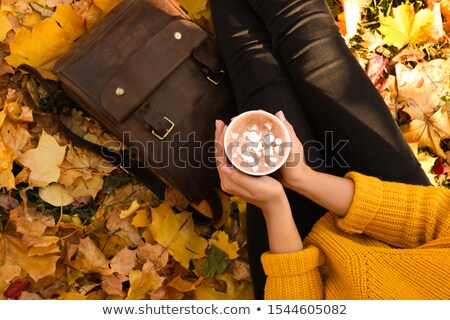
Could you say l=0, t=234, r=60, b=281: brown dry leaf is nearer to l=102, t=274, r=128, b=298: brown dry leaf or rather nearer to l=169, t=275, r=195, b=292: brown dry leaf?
l=102, t=274, r=128, b=298: brown dry leaf

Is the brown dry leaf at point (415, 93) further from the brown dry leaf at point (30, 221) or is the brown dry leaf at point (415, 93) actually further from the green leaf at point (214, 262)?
the brown dry leaf at point (30, 221)

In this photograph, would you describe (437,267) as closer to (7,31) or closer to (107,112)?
(107,112)

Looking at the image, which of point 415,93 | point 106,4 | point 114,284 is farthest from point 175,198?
point 415,93

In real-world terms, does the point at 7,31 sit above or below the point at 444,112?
above

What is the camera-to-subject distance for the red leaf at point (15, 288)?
1455mm

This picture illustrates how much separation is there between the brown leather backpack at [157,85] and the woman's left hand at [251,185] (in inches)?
12.8

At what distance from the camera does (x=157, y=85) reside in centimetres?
140

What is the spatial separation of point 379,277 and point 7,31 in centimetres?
131

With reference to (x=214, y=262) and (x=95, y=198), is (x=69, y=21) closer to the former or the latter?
(x=95, y=198)

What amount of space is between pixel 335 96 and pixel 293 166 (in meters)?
0.28

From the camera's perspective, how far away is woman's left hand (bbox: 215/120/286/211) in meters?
1.06

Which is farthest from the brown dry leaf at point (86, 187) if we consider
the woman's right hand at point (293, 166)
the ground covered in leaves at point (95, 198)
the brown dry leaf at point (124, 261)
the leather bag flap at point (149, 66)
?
the woman's right hand at point (293, 166)

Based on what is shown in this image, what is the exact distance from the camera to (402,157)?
1.26 m
